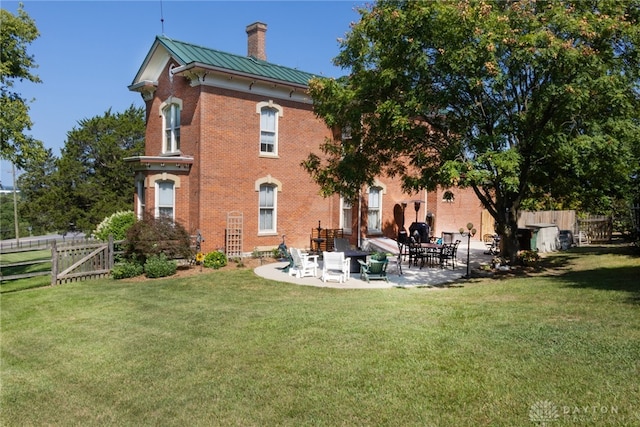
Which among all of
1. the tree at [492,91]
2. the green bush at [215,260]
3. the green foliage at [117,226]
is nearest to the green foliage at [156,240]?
the green bush at [215,260]

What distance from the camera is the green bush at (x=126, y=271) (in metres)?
15.4

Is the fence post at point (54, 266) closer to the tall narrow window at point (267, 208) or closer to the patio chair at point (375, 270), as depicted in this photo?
the tall narrow window at point (267, 208)

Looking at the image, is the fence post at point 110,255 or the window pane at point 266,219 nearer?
the fence post at point 110,255

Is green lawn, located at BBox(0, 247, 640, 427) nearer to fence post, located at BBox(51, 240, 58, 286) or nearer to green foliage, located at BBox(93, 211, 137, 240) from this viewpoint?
fence post, located at BBox(51, 240, 58, 286)

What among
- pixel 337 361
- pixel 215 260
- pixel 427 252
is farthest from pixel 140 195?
pixel 337 361

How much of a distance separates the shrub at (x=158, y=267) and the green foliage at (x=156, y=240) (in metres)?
0.23

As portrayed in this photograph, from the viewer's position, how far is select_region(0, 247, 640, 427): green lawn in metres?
4.60

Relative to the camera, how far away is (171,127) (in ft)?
67.1

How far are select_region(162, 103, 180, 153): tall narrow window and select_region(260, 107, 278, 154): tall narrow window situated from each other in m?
3.63

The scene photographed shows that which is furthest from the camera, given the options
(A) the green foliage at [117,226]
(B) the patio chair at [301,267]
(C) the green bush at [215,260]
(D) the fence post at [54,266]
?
(A) the green foliage at [117,226]

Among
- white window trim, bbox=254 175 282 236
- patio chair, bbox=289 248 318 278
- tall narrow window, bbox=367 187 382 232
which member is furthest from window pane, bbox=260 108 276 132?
patio chair, bbox=289 248 318 278

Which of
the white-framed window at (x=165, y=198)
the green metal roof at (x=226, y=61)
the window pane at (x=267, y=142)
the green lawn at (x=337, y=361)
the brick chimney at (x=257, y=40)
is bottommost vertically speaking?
the green lawn at (x=337, y=361)

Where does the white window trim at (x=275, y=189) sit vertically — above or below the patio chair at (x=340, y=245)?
above

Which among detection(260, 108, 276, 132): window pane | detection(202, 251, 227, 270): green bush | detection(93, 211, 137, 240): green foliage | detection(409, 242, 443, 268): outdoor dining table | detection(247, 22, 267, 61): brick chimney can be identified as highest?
detection(247, 22, 267, 61): brick chimney
